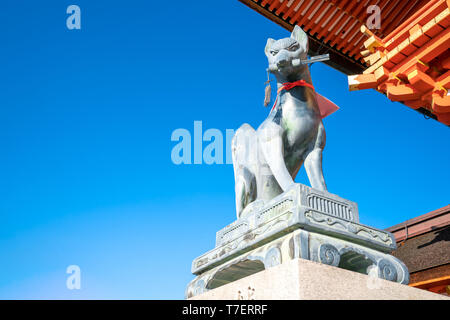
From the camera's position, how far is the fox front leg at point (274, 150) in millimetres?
2762

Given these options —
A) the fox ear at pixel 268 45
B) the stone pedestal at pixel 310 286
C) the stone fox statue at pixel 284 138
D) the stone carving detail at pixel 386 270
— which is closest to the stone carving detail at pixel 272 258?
the stone pedestal at pixel 310 286

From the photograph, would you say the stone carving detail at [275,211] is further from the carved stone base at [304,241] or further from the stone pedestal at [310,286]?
the stone pedestal at [310,286]

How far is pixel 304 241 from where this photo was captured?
6.75ft

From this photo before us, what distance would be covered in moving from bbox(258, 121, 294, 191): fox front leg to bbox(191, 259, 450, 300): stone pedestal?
0.84 meters

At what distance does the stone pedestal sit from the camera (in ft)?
5.80

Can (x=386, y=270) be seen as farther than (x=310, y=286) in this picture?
Yes

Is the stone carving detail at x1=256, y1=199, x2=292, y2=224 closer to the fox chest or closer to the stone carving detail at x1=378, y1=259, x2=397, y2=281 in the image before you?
the stone carving detail at x1=378, y1=259, x2=397, y2=281

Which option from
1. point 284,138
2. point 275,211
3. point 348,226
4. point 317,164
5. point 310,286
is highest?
point 284,138

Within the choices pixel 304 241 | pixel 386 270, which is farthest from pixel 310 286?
pixel 386 270

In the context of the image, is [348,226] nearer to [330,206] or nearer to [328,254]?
[330,206]

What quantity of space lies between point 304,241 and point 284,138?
1.07 m

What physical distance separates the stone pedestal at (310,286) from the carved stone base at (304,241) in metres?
0.14
